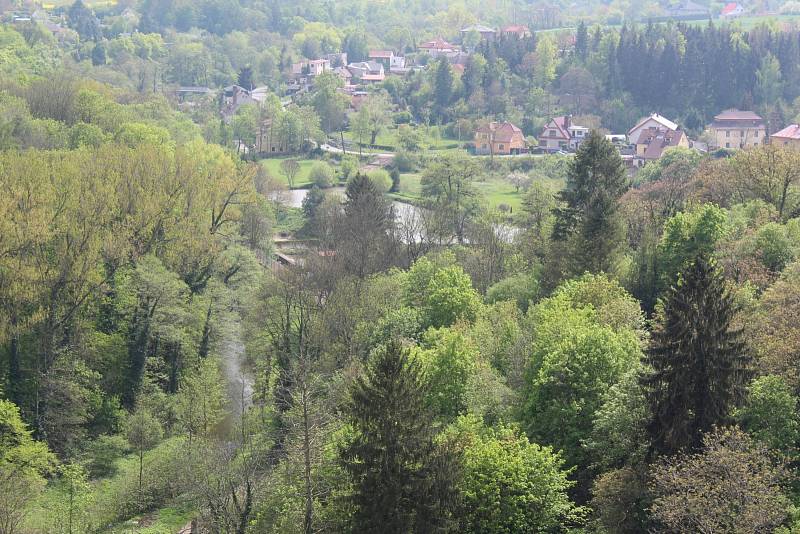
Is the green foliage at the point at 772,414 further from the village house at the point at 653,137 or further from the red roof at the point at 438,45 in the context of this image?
the red roof at the point at 438,45

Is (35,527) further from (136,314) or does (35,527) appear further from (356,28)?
(356,28)

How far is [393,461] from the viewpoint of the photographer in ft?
70.4

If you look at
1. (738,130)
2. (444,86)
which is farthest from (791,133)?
(444,86)

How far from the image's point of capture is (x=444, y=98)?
10344 cm

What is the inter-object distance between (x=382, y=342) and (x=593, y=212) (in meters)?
9.14

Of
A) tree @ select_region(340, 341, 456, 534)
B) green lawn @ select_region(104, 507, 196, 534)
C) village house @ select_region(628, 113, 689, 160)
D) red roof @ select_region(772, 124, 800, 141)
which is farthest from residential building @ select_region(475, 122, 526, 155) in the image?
tree @ select_region(340, 341, 456, 534)

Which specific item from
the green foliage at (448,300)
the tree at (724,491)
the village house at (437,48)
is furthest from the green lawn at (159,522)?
the village house at (437,48)

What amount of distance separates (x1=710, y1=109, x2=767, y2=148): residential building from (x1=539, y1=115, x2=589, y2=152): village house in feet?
37.9

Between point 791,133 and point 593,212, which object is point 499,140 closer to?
point 791,133

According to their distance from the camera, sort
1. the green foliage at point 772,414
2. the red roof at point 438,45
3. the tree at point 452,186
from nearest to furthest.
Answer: the green foliage at point 772,414, the tree at point 452,186, the red roof at point 438,45

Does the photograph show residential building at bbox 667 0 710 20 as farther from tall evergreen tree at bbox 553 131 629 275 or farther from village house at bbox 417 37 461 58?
tall evergreen tree at bbox 553 131 629 275

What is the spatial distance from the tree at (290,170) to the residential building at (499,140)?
1807cm

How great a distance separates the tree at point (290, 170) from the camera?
80562 millimetres

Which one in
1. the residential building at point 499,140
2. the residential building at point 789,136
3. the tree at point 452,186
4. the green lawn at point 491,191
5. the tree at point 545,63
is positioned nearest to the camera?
the tree at point 452,186
